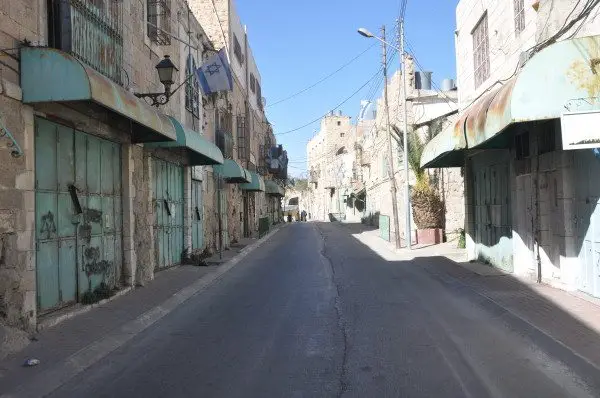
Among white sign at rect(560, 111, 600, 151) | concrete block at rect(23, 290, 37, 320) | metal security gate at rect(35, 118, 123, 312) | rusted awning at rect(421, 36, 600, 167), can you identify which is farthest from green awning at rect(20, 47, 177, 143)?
white sign at rect(560, 111, 600, 151)

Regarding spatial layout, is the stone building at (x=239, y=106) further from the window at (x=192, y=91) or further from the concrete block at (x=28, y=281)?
the concrete block at (x=28, y=281)

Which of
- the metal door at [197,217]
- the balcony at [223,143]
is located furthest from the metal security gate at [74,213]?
the balcony at [223,143]

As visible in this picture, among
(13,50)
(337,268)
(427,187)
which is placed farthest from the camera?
(427,187)

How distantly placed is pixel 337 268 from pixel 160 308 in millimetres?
6792

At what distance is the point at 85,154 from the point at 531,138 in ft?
27.7

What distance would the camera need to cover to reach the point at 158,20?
13.4m

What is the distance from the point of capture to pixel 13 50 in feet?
21.7

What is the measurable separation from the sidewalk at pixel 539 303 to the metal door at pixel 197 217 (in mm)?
7060

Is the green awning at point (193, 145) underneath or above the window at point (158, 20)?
underneath

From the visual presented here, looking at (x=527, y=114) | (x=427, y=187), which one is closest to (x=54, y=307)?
(x=527, y=114)

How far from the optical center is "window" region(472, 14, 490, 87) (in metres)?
13.9

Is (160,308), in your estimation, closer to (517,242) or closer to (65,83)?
(65,83)

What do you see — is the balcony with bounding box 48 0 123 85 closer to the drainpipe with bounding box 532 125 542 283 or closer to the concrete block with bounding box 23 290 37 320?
the concrete block with bounding box 23 290 37 320

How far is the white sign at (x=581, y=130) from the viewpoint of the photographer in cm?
661
